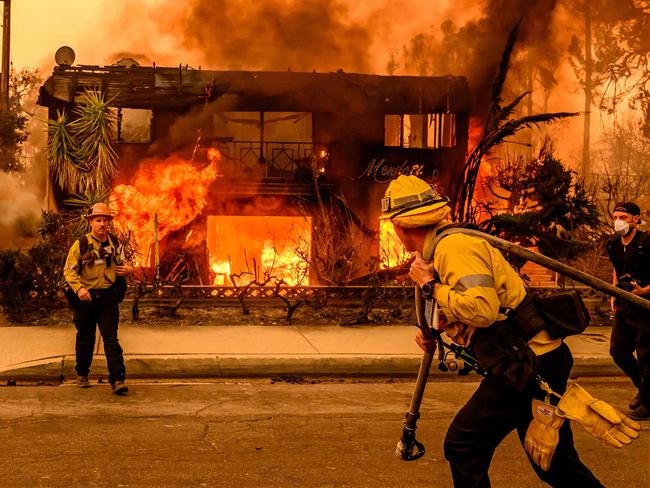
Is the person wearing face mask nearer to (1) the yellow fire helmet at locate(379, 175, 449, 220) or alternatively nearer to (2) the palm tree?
(1) the yellow fire helmet at locate(379, 175, 449, 220)

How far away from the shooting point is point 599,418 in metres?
3.27

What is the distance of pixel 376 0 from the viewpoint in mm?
20516

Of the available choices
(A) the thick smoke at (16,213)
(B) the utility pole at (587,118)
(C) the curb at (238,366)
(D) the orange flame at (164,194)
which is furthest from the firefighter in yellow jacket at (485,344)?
(A) the thick smoke at (16,213)

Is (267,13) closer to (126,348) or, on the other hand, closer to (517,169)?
(517,169)

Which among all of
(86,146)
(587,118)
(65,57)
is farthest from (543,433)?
(587,118)

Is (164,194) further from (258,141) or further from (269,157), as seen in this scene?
(269,157)

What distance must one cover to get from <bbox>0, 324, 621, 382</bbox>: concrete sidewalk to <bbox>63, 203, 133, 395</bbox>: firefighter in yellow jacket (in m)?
0.79

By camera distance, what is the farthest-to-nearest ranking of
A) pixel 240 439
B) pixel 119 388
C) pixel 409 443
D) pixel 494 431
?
pixel 119 388
pixel 240 439
pixel 409 443
pixel 494 431

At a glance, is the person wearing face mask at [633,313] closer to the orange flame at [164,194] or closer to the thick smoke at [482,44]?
the orange flame at [164,194]

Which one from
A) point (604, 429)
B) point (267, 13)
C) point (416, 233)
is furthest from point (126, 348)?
point (267, 13)

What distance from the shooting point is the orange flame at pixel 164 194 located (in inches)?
606

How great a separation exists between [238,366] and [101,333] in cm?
152

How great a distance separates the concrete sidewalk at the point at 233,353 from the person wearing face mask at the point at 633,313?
77.7 inches

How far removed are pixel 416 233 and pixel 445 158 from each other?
51.7 ft
